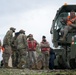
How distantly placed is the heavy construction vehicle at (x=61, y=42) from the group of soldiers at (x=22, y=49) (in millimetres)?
896

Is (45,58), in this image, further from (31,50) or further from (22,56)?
(22,56)

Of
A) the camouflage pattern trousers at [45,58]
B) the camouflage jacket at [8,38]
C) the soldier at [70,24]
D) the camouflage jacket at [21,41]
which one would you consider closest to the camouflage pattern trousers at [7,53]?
the camouflage jacket at [8,38]

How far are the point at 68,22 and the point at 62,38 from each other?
0.73 metres

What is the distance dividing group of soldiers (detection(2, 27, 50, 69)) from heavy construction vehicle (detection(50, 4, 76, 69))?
90cm

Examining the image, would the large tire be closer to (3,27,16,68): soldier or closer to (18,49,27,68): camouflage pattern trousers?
(18,49,27,68): camouflage pattern trousers

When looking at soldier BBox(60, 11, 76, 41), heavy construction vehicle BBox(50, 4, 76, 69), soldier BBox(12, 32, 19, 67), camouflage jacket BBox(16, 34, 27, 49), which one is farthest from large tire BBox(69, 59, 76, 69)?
soldier BBox(12, 32, 19, 67)

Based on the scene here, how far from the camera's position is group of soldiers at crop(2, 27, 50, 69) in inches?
659

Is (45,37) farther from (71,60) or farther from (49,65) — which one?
(71,60)

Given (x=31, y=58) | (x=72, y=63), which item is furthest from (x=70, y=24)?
(x=31, y=58)

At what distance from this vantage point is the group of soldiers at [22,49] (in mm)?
16734

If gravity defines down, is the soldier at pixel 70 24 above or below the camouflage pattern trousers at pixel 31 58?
above

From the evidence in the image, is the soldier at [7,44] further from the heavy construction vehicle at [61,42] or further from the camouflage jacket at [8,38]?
the heavy construction vehicle at [61,42]

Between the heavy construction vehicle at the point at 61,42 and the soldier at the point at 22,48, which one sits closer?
the heavy construction vehicle at the point at 61,42

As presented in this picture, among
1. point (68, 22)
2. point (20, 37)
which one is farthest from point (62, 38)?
point (20, 37)
